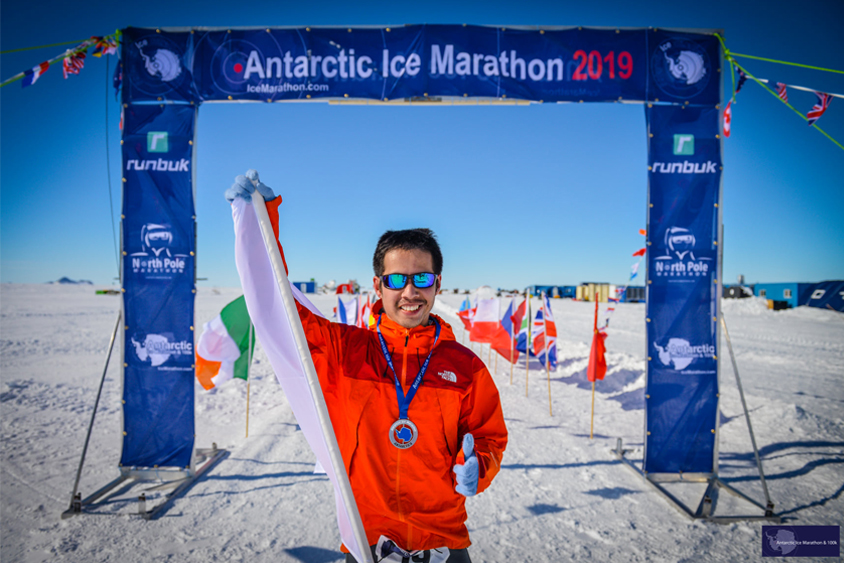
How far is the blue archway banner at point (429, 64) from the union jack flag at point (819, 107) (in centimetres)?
96

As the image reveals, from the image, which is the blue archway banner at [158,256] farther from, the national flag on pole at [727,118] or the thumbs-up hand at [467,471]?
the national flag on pole at [727,118]

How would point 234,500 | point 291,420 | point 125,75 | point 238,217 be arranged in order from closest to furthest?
point 238,217 → point 234,500 → point 125,75 → point 291,420

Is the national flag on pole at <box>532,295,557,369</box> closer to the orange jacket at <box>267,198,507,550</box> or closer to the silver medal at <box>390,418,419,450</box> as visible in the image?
the orange jacket at <box>267,198,507,550</box>

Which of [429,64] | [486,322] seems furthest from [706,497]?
[486,322]

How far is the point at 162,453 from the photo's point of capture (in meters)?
4.85

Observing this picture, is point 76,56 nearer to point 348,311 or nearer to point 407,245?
point 407,245

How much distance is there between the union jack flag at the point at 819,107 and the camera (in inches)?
171

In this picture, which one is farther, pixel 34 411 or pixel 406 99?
pixel 34 411

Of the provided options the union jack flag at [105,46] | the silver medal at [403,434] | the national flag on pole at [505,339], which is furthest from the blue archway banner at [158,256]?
the national flag on pole at [505,339]

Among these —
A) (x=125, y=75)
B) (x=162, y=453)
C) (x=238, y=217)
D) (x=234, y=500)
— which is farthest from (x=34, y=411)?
(x=238, y=217)

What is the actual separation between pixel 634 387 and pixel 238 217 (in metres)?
10.4

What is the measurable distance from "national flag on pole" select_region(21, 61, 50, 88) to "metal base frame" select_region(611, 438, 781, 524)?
899 centimetres

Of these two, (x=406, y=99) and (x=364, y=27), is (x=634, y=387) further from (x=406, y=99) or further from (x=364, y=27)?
(x=364, y=27)

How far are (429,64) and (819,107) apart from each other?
4.70 meters
